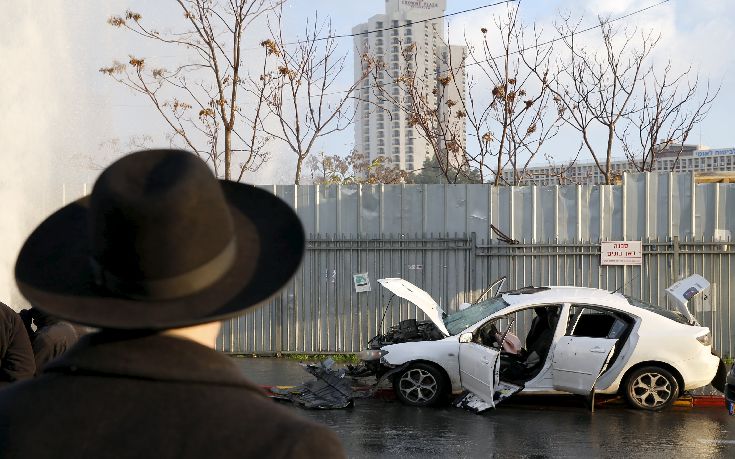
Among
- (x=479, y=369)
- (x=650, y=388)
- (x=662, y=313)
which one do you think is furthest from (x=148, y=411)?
(x=662, y=313)

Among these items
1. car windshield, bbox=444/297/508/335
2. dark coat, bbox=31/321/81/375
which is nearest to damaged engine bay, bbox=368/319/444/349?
car windshield, bbox=444/297/508/335

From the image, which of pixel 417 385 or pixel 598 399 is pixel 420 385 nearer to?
pixel 417 385

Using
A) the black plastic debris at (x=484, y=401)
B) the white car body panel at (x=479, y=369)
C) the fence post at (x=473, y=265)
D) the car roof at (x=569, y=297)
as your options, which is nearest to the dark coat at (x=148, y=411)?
the white car body panel at (x=479, y=369)

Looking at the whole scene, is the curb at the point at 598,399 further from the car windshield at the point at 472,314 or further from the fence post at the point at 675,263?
the fence post at the point at 675,263

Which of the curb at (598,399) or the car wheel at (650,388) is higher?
the car wheel at (650,388)

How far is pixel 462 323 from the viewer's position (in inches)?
470

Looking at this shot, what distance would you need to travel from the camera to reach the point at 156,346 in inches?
64.3

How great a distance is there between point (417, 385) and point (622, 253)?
5.29 metres

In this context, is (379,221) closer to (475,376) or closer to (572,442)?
(475,376)

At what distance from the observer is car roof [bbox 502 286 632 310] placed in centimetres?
1134

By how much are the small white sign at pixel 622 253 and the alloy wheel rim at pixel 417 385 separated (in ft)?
16.1

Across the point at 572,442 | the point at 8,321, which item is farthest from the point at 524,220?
the point at 8,321

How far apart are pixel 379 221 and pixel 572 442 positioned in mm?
6689

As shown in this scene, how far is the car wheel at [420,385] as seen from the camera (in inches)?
451
